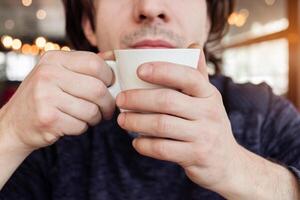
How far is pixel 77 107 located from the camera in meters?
0.63

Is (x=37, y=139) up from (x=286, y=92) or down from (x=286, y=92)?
up

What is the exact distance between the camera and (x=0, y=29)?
7.77 meters

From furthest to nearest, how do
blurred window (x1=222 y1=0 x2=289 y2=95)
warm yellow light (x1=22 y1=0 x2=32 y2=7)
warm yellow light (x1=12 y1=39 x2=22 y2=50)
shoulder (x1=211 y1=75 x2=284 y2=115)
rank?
warm yellow light (x1=12 y1=39 x2=22 y2=50)
warm yellow light (x1=22 y1=0 x2=32 y2=7)
blurred window (x1=222 y1=0 x2=289 y2=95)
shoulder (x1=211 y1=75 x2=284 y2=115)

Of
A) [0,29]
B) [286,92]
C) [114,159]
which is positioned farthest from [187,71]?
[0,29]

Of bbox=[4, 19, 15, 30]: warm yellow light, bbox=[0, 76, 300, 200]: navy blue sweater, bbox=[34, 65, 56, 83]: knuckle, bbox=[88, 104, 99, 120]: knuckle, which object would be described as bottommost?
bbox=[4, 19, 15, 30]: warm yellow light

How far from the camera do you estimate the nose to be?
83 centimetres

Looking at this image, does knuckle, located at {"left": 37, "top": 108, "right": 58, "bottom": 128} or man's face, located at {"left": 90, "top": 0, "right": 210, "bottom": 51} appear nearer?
knuckle, located at {"left": 37, "top": 108, "right": 58, "bottom": 128}

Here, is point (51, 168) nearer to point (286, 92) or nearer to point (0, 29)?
point (286, 92)

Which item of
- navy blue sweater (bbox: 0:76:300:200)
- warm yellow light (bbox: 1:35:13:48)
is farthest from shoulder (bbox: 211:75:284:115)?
warm yellow light (bbox: 1:35:13:48)

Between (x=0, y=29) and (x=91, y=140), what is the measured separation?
7470 mm

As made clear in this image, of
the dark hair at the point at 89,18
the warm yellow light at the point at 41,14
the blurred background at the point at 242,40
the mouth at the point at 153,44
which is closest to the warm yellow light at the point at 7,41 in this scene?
the blurred background at the point at 242,40

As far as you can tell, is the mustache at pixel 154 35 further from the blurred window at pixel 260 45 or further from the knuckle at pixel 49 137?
the blurred window at pixel 260 45

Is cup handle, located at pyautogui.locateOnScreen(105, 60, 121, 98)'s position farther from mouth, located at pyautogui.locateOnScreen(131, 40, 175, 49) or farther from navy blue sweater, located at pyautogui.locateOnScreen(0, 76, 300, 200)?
navy blue sweater, located at pyautogui.locateOnScreen(0, 76, 300, 200)

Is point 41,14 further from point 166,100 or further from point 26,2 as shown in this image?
point 166,100
